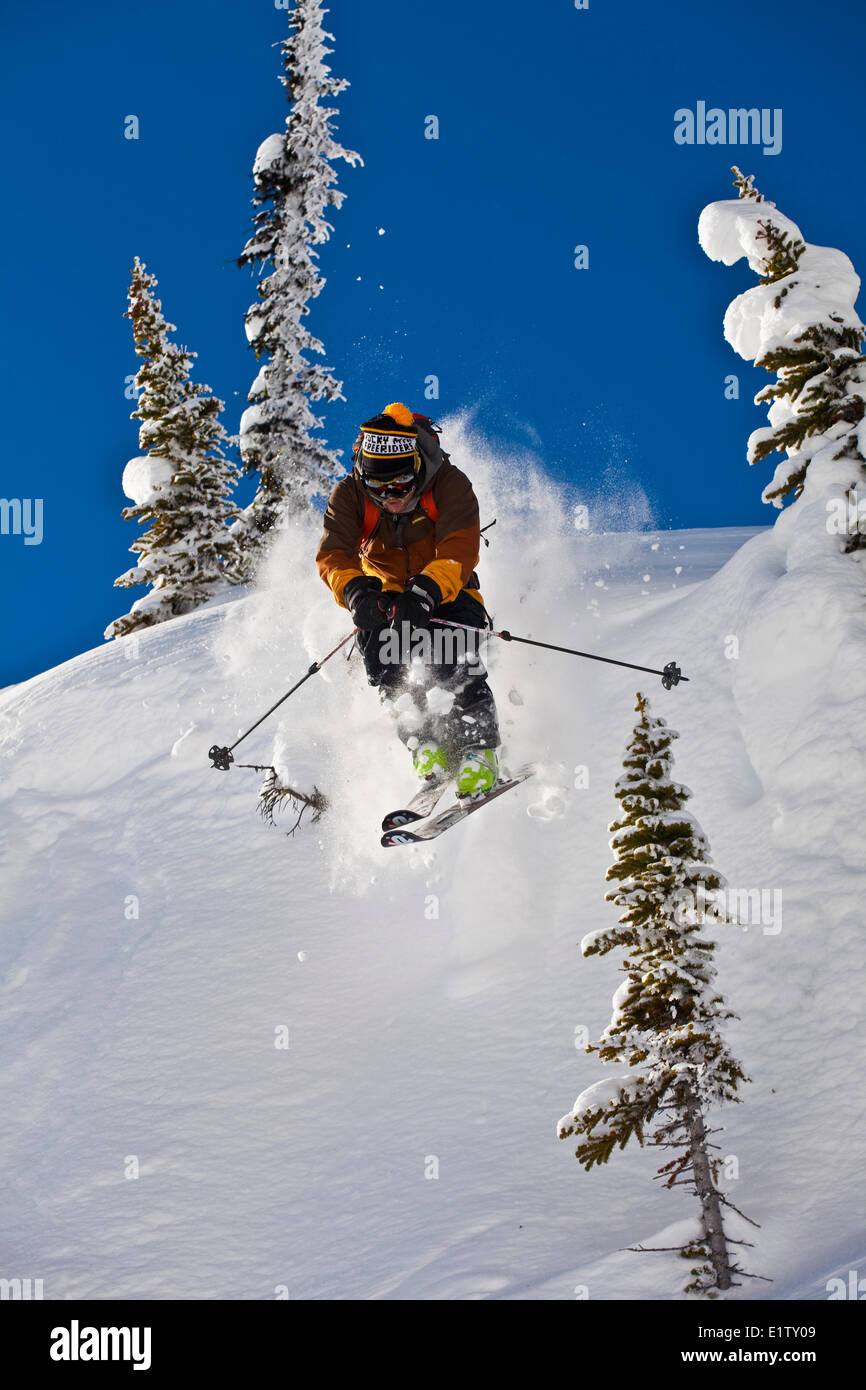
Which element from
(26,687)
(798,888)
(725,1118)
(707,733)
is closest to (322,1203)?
(725,1118)

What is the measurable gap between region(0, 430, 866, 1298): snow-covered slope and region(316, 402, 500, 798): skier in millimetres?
1353

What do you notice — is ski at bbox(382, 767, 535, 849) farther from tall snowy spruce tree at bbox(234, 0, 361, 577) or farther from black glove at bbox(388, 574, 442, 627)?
tall snowy spruce tree at bbox(234, 0, 361, 577)

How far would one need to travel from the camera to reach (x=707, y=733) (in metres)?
8.51

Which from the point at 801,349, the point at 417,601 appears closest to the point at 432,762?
the point at 417,601

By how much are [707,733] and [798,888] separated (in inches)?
82.0

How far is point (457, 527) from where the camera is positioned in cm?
800

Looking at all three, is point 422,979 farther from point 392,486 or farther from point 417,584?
point 392,486

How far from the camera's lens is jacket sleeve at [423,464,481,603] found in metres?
7.89

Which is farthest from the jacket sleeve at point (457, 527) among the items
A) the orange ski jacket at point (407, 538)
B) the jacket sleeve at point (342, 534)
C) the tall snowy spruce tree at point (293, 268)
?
the tall snowy spruce tree at point (293, 268)

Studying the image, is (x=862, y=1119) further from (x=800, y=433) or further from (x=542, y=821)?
(x=800, y=433)

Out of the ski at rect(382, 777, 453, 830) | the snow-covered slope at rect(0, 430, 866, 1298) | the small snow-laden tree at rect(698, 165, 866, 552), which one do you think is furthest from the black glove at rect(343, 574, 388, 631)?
the small snow-laden tree at rect(698, 165, 866, 552)

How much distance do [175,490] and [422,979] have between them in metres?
14.8

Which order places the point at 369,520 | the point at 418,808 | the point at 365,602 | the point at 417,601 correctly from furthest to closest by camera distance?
1. the point at 369,520
2. the point at 418,808
3. the point at 365,602
4. the point at 417,601

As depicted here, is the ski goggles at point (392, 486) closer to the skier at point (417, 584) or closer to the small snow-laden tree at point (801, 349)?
the skier at point (417, 584)
